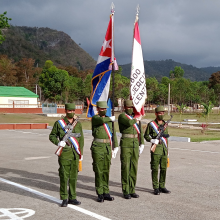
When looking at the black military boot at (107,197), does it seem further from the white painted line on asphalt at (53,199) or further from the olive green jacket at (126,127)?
the olive green jacket at (126,127)

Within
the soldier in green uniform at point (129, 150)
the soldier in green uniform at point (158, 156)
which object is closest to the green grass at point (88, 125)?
the soldier in green uniform at point (158, 156)

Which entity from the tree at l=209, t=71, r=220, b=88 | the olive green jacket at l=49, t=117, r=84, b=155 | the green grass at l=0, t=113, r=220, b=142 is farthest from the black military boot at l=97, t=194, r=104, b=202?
the tree at l=209, t=71, r=220, b=88

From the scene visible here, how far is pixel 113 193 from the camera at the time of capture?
729 centimetres

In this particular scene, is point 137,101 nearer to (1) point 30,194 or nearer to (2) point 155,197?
(2) point 155,197

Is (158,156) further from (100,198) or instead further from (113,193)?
(100,198)

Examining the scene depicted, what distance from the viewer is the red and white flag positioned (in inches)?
305

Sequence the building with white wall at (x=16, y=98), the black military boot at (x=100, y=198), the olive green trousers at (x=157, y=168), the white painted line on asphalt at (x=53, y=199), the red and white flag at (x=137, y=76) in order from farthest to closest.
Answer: the building with white wall at (x=16, y=98) → the red and white flag at (x=137, y=76) → the olive green trousers at (x=157, y=168) → the black military boot at (x=100, y=198) → the white painted line on asphalt at (x=53, y=199)

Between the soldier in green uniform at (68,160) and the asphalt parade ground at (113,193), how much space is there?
0.80 feet

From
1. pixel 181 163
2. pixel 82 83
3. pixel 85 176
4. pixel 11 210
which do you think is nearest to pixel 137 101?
pixel 85 176

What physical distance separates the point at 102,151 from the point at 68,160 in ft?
2.39

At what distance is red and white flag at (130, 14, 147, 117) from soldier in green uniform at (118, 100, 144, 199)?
0.64m

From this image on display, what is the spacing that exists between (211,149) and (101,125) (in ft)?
31.3

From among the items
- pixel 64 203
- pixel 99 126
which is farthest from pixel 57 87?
pixel 64 203

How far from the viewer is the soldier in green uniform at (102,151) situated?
665cm
